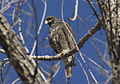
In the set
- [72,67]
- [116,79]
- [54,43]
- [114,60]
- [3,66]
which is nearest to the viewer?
[116,79]

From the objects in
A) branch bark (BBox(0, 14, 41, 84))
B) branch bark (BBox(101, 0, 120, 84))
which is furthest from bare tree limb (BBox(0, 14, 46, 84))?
branch bark (BBox(101, 0, 120, 84))

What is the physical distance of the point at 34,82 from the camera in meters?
1.77

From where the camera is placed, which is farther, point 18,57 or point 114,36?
point 114,36

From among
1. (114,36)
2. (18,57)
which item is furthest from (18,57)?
(114,36)

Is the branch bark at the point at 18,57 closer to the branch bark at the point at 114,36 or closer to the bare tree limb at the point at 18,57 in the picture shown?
the bare tree limb at the point at 18,57

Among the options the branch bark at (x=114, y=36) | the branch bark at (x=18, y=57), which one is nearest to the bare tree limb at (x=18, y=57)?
the branch bark at (x=18, y=57)

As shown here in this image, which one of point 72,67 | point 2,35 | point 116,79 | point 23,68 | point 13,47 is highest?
point 2,35

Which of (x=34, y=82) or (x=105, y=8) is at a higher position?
(x=105, y=8)

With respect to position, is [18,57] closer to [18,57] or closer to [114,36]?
[18,57]

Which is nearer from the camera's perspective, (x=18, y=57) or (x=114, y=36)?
(x=18, y=57)

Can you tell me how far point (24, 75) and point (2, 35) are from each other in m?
0.37

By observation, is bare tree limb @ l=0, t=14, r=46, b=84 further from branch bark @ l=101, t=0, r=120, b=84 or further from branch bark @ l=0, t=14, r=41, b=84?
branch bark @ l=101, t=0, r=120, b=84

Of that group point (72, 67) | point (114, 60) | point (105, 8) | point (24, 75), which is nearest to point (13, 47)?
point (24, 75)

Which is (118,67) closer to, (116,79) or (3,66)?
(116,79)
